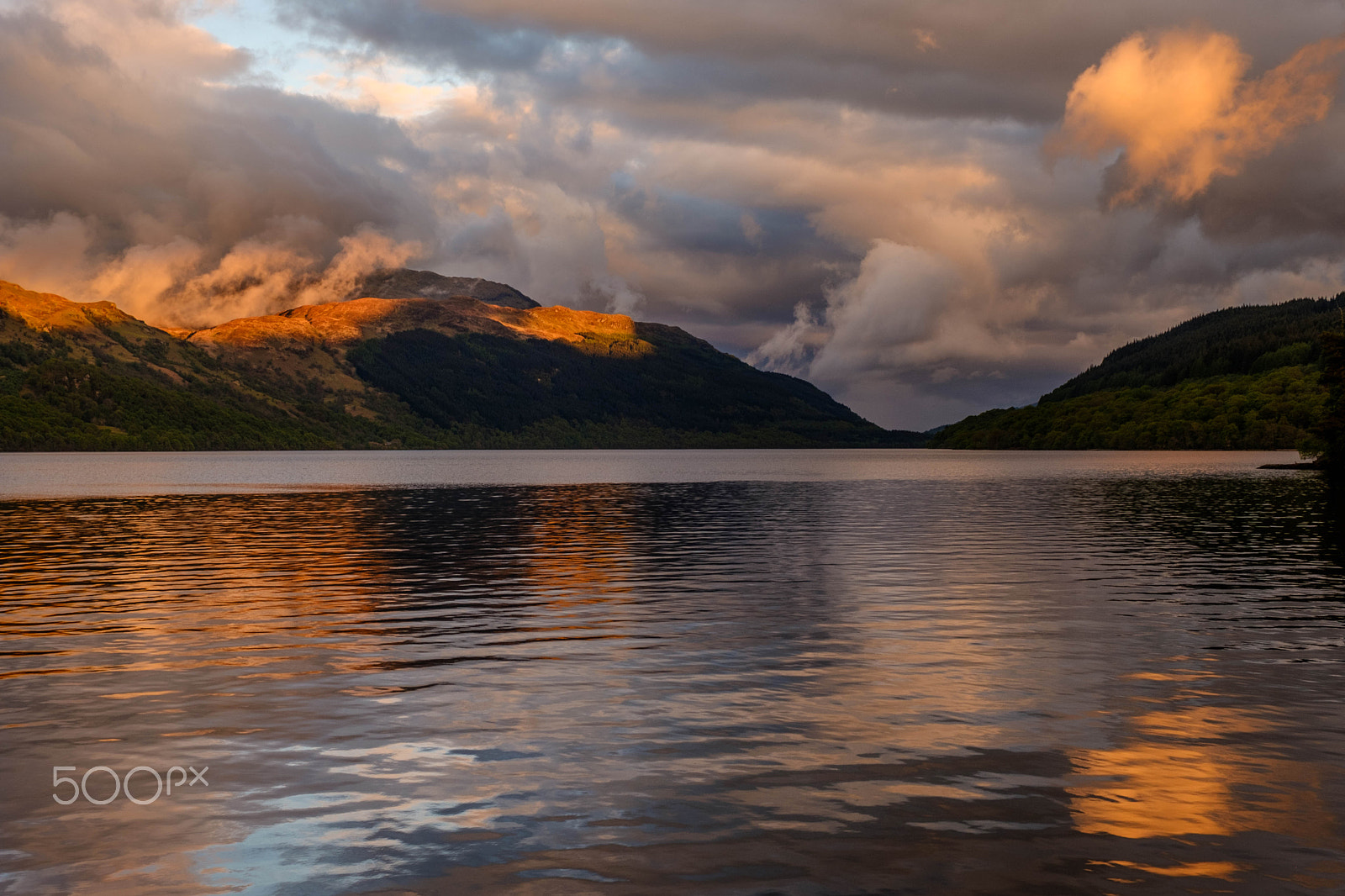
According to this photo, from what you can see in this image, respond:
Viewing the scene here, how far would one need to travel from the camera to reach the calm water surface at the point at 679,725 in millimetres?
15391

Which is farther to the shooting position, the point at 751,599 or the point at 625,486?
the point at 625,486

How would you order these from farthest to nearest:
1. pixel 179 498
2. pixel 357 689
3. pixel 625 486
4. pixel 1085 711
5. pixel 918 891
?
pixel 625 486
pixel 179 498
pixel 357 689
pixel 1085 711
pixel 918 891

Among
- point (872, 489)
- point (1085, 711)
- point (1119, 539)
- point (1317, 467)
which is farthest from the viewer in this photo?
point (1317, 467)

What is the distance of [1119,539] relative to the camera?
71625 millimetres

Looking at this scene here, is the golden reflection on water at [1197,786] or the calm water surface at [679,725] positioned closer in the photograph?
the calm water surface at [679,725]

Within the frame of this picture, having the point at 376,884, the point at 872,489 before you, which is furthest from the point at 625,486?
the point at 376,884

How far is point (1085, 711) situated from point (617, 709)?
33.5 feet

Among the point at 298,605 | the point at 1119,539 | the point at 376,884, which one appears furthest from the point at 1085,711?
the point at 1119,539

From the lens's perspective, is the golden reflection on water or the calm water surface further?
the golden reflection on water

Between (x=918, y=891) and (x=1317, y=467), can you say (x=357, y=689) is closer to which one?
(x=918, y=891)

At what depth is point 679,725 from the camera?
2342 cm

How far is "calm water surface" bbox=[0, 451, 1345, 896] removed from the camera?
606 inches

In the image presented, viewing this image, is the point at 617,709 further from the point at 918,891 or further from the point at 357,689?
the point at 918,891

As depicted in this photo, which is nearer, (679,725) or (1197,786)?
(1197,786)
